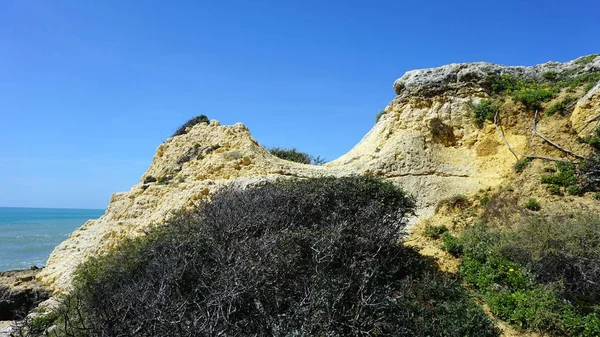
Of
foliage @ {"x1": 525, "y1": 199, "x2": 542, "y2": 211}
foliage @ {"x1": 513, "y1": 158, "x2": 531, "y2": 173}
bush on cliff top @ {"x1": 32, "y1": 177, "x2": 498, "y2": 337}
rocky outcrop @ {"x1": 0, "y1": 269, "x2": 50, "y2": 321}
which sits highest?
foliage @ {"x1": 513, "y1": 158, "x2": 531, "y2": 173}

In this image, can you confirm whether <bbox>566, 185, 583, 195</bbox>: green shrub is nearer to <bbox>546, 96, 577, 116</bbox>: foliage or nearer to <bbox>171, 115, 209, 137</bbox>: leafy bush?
<bbox>546, 96, 577, 116</bbox>: foliage

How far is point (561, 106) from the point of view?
44.4 ft

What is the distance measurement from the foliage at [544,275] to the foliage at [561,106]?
6201mm

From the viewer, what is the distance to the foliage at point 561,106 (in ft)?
44.4

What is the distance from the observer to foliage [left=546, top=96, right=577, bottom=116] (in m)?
13.5

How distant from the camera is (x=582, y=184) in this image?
11.2 meters

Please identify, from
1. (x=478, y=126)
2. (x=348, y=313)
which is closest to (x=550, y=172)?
(x=478, y=126)

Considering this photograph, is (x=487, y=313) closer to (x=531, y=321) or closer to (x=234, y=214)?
(x=531, y=321)

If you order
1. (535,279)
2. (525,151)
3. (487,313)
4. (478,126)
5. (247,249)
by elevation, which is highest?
(478,126)

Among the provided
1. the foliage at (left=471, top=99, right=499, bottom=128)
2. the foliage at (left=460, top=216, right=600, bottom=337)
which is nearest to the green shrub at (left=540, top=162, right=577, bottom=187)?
the foliage at (left=460, top=216, right=600, bottom=337)

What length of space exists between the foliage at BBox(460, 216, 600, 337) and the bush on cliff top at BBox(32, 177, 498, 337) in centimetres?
81

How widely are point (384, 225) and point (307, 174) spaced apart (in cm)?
647

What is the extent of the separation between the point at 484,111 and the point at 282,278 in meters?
12.6

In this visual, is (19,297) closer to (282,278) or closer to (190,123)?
(190,123)
